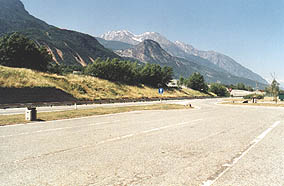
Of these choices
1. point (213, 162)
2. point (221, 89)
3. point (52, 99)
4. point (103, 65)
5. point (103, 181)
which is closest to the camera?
point (103, 181)

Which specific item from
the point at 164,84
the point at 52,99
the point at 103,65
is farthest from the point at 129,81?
the point at 52,99

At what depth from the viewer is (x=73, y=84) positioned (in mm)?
61031

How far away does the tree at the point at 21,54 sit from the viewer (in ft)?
198

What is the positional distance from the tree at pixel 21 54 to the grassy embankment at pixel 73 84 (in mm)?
8319

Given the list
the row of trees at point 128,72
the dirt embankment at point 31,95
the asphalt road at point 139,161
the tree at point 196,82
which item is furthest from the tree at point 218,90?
the asphalt road at point 139,161

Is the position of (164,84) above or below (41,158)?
above

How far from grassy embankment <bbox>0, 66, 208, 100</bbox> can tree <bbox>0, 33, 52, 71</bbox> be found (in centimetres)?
832

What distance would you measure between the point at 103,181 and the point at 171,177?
1626 millimetres

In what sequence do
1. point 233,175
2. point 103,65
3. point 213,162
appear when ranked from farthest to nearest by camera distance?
point 103,65 < point 213,162 < point 233,175

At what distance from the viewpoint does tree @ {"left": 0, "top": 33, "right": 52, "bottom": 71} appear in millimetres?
60250

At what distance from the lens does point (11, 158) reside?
694cm

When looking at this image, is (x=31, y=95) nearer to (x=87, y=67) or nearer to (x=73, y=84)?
Result: (x=73, y=84)

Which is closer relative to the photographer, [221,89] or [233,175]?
[233,175]

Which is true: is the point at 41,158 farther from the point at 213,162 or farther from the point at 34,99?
the point at 34,99
